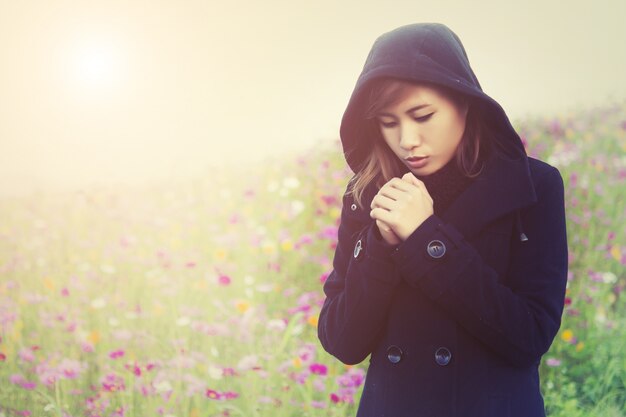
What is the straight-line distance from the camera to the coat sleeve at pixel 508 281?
0.87m

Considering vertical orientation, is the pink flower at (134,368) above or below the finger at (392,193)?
below

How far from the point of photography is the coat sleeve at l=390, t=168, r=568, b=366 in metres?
0.87

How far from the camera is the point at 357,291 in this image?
3.15 feet

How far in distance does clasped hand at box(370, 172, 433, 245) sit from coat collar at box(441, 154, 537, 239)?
0.08m

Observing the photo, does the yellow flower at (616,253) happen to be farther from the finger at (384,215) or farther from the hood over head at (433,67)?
the finger at (384,215)

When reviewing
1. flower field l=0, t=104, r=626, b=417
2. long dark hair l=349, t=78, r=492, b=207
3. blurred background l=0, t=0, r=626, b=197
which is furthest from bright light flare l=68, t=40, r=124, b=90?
long dark hair l=349, t=78, r=492, b=207

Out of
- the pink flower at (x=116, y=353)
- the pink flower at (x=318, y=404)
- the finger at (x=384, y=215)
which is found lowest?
the pink flower at (x=116, y=353)

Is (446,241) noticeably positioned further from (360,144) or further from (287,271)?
(287,271)

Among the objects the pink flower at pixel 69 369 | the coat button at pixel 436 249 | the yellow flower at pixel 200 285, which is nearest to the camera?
the coat button at pixel 436 249

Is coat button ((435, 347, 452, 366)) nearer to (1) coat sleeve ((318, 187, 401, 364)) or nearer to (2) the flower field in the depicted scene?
(1) coat sleeve ((318, 187, 401, 364))

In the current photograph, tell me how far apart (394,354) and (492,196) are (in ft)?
0.95

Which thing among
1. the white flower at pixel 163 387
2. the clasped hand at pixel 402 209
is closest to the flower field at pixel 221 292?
the white flower at pixel 163 387

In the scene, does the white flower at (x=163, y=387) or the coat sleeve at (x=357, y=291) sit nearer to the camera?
the coat sleeve at (x=357, y=291)

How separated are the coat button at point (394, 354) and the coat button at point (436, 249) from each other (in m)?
0.19
